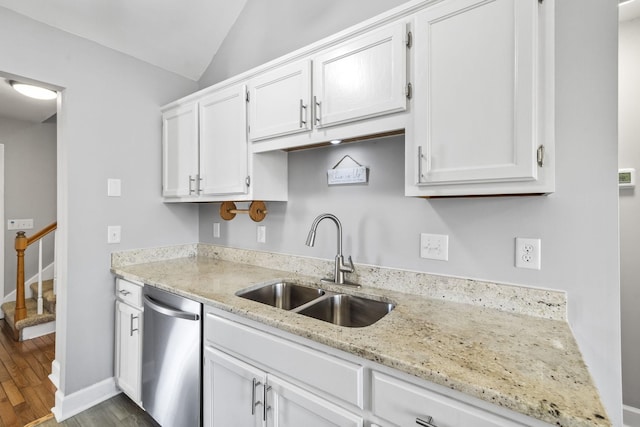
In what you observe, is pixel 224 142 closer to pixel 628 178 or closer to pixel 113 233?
pixel 113 233

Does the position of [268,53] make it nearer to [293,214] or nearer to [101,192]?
[293,214]

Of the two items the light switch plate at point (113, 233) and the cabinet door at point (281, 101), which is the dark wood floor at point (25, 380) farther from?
the cabinet door at point (281, 101)

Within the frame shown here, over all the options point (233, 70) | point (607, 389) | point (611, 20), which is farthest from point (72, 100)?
point (607, 389)

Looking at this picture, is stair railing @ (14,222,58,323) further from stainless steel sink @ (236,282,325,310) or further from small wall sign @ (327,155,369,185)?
small wall sign @ (327,155,369,185)

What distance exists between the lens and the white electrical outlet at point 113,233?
2068mm

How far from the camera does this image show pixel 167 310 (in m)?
1.57

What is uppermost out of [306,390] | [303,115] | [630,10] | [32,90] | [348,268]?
[630,10]

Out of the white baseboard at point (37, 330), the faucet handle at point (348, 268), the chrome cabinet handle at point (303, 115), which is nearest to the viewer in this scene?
the chrome cabinet handle at point (303, 115)

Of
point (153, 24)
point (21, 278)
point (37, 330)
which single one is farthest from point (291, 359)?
point (21, 278)

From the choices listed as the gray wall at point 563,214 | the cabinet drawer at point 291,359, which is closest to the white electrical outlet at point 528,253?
the gray wall at point 563,214

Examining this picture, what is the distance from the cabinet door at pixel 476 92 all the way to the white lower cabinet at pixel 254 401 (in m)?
0.90

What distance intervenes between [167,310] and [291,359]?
0.84 metres

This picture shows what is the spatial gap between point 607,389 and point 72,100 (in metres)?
3.06

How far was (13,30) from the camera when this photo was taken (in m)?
1.68
